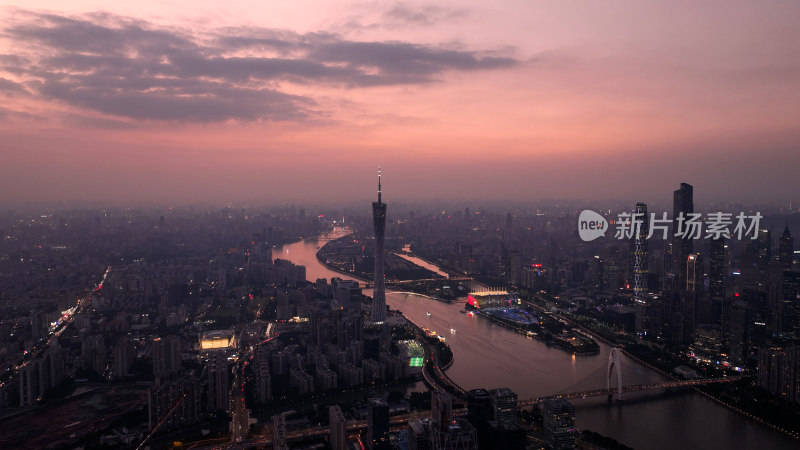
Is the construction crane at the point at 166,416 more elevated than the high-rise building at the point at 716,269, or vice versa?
the high-rise building at the point at 716,269

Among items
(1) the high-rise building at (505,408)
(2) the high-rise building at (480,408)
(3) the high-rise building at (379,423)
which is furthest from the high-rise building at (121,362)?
(1) the high-rise building at (505,408)

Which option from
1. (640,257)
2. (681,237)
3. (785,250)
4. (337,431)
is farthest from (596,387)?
(785,250)

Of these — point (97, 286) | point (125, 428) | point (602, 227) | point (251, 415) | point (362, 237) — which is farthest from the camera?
point (362, 237)

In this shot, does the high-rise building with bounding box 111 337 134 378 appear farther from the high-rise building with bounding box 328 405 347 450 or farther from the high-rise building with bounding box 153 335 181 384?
the high-rise building with bounding box 328 405 347 450

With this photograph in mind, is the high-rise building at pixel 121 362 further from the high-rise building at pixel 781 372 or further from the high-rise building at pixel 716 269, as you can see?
the high-rise building at pixel 716 269

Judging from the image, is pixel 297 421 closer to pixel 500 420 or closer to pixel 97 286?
pixel 500 420

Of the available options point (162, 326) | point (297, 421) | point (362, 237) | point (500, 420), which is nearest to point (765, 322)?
point (500, 420)
